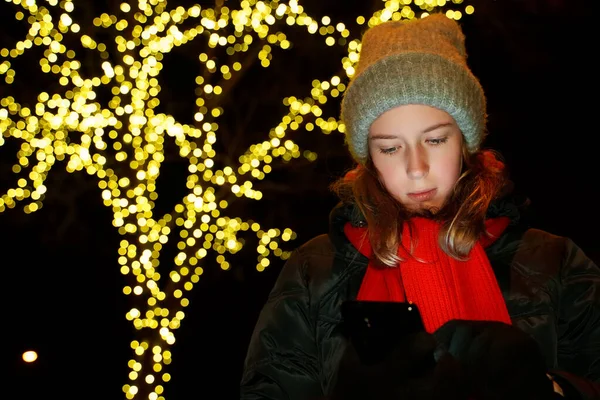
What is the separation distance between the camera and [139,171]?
13.1 feet

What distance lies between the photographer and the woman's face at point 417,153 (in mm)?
1838

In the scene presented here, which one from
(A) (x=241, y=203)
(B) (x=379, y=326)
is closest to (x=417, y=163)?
(B) (x=379, y=326)

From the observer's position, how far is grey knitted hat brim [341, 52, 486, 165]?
6.13 feet

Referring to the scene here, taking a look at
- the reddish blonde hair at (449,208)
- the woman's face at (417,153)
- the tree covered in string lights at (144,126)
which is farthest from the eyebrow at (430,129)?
the tree covered in string lights at (144,126)

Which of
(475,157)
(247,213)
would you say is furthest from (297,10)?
(475,157)

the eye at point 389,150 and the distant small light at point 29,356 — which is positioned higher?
the eye at point 389,150

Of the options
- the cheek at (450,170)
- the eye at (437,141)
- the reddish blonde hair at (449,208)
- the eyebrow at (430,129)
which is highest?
the eyebrow at (430,129)

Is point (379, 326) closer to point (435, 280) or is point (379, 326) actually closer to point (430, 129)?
point (435, 280)

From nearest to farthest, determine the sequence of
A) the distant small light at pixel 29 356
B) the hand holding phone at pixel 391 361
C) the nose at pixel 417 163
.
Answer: the hand holding phone at pixel 391 361
the nose at pixel 417 163
the distant small light at pixel 29 356

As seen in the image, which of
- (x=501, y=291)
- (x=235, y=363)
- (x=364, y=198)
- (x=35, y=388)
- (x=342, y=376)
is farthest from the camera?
(x=235, y=363)

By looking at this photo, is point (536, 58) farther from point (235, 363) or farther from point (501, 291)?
point (501, 291)

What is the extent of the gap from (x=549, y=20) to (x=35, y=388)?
15.2 feet

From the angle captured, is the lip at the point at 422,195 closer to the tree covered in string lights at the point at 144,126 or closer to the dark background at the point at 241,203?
the tree covered in string lights at the point at 144,126

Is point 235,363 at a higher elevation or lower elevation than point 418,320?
lower
